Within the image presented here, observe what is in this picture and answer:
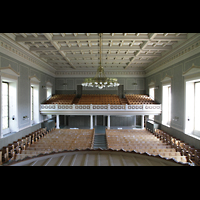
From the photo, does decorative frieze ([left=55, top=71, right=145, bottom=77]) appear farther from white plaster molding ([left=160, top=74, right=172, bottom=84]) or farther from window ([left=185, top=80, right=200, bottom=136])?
window ([left=185, top=80, right=200, bottom=136])

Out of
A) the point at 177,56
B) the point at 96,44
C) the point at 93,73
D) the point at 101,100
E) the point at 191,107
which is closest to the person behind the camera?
the point at 191,107

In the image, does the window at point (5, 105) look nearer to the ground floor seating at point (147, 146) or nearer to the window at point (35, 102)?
the window at point (35, 102)

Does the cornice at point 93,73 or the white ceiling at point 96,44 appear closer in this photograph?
the white ceiling at point 96,44

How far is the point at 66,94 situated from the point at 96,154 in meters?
13.7

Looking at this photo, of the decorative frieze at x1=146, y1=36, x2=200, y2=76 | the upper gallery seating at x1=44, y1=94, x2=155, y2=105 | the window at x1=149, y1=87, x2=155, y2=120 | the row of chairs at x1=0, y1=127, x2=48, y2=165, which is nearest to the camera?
the row of chairs at x1=0, y1=127, x2=48, y2=165

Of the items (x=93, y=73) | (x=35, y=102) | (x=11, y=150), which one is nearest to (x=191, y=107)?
(x=11, y=150)

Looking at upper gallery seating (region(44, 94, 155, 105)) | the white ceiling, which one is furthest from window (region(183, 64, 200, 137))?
upper gallery seating (region(44, 94, 155, 105))

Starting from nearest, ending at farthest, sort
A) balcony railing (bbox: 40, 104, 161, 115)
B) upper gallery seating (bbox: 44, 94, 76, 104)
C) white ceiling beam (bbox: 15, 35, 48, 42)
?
white ceiling beam (bbox: 15, 35, 48, 42) < balcony railing (bbox: 40, 104, 161, 115) < upper gallery seating (bbox: 44, 94, 76, 104)

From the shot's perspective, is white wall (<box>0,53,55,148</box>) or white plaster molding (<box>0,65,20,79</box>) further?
white wall (<box>0,53,55,148</box>)

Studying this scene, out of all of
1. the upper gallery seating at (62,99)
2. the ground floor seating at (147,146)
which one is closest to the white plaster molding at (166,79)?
the ground floor seating at (147,146)

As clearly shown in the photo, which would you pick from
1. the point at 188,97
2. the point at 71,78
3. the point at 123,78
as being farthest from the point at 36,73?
the point at 188,97

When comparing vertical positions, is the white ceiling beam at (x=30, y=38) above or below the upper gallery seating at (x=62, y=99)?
above

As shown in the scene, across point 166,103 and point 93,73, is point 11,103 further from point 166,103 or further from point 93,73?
point 166,103

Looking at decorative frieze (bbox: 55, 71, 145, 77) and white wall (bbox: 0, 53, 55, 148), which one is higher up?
decorative frieze (bbox: 55, 71, 145, 77)
